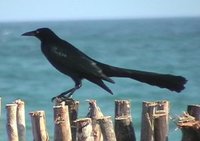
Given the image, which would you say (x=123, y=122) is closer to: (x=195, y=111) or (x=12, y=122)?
(x=195, y=111)

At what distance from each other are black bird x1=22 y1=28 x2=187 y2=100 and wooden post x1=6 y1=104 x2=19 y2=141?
421 mm

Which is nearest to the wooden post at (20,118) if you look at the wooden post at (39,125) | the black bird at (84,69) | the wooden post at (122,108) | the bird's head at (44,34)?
the black bird at (84,69)

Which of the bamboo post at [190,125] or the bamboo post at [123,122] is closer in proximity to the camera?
the bamboo post at [190,125]

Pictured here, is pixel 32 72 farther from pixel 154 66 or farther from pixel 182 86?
pixel 182 86

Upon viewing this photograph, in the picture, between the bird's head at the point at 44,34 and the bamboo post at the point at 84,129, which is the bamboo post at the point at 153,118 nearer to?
the bamboo post at the point at 84,129

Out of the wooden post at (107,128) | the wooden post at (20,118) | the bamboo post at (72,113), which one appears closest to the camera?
the wooden post at (107,128)

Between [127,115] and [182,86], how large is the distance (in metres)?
0.47

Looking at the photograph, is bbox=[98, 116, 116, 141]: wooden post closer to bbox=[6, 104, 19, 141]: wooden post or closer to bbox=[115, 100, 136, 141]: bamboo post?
bbox=[115, 100, 136, 141]: bamboo post

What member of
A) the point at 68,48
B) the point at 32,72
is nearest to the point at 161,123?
the point at 68,48

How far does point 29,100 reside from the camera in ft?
56.3

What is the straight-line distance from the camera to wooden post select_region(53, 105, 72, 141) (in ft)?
17.8

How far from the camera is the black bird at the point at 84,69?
5.85m

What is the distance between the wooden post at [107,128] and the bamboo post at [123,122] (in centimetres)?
21

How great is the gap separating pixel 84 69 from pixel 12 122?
0.69 meters
